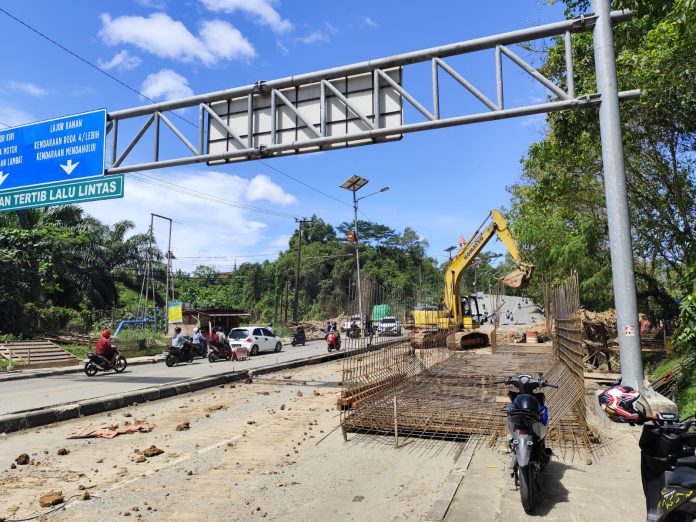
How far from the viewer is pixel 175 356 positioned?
19.9 metres

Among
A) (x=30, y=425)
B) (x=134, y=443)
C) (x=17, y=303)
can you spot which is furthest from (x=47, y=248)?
(x=134, y=443)

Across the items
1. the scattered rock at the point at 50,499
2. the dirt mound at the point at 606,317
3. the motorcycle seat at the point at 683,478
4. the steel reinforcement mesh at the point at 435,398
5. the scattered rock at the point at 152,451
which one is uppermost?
the dirt mound at the point at 606,317

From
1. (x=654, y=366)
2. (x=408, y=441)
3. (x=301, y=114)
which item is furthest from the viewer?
(x=654, y=366)

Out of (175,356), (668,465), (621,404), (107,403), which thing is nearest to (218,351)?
(175,356)

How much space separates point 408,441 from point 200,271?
7184 centimetres

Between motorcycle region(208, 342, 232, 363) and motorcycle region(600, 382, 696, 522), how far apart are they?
19886mm

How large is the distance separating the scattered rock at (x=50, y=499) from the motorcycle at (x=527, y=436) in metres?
4.24

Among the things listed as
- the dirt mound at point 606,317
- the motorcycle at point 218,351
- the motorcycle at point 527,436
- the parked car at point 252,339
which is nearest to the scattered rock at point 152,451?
the motorcycle at point 527,436

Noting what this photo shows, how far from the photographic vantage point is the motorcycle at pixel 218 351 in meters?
21.9

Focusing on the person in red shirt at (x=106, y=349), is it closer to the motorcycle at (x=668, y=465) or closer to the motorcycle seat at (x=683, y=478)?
the motorcycle at (x=668, y=465)

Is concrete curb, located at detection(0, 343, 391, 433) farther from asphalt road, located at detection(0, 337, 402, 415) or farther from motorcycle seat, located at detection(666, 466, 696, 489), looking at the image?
motorcycle seat, located at detection(666, 466, 696, 489)

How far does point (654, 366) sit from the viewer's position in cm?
1411

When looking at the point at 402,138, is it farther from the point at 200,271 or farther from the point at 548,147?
the point at 200,271

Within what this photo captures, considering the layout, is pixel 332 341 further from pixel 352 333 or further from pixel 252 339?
pixel 352 333
